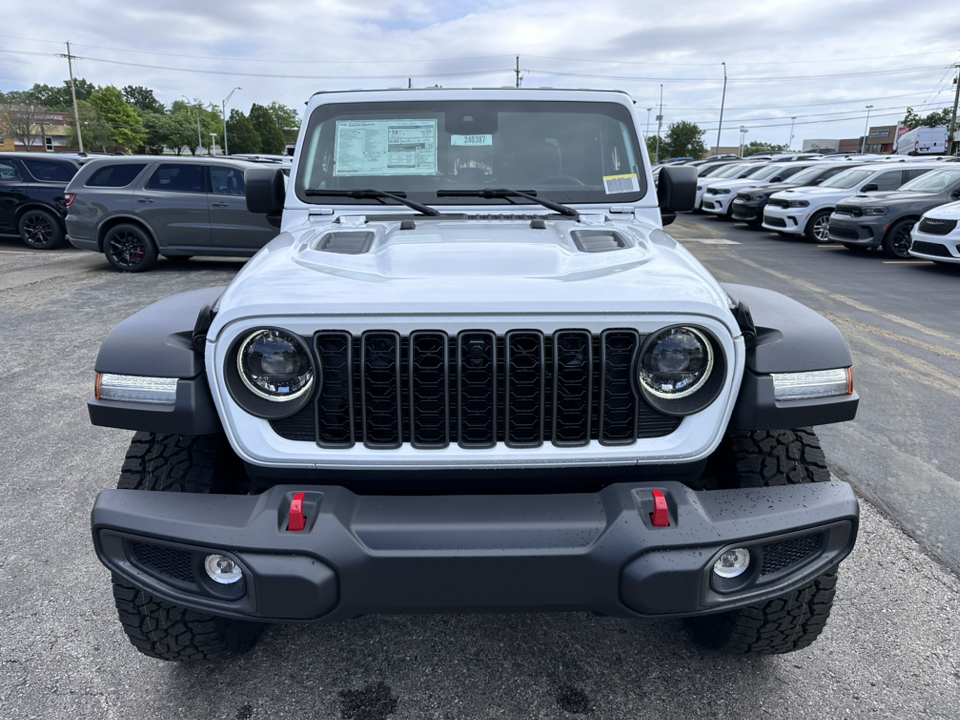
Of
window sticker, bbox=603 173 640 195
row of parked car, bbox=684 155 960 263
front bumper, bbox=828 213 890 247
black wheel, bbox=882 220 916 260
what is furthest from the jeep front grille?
black wheel, bbox=882 220 916 260

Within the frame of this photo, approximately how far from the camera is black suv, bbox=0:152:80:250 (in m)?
12.6

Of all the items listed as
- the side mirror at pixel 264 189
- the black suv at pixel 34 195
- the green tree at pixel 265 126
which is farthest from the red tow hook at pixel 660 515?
the green tree at pixel 265 126

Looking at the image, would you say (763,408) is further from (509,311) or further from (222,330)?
(222,330)

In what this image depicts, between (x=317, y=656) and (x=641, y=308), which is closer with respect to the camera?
(x=641, y=308)

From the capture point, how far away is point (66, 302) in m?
8.45

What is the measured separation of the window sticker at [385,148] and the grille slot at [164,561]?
6.12 ft

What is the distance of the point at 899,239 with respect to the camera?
12.4 meters

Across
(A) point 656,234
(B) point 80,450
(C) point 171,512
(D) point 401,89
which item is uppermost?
(D) point 401,89

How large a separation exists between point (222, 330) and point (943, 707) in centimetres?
240

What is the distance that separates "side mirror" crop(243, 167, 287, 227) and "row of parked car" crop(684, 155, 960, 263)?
8.40 meters

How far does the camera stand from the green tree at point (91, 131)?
85588mm

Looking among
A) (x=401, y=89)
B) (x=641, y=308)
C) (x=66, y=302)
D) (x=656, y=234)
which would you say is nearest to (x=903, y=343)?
(x=656, y=234)

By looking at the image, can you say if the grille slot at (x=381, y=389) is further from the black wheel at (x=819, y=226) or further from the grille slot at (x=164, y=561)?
the black wheel at (x=819, y=226)

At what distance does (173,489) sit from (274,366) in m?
0.54
